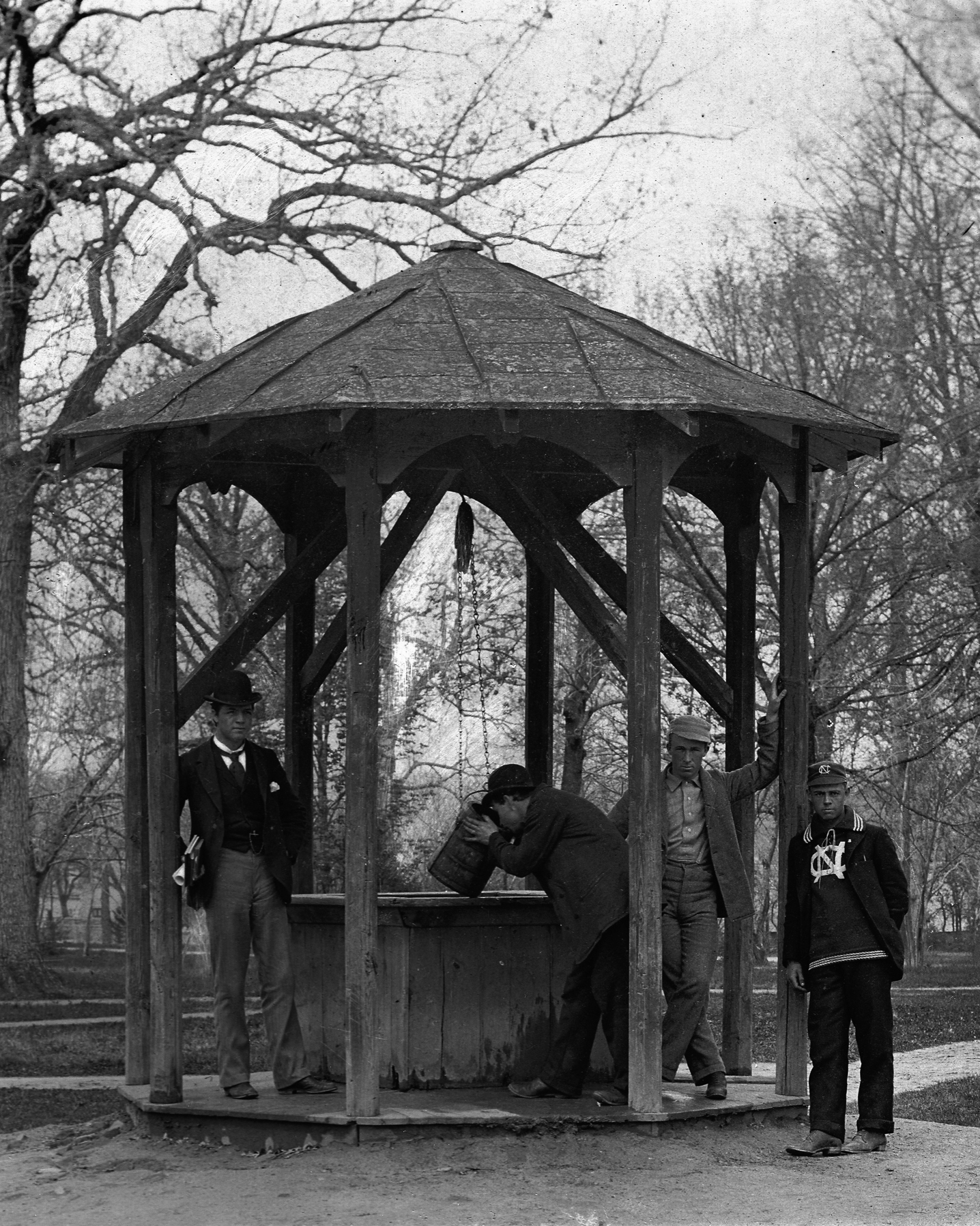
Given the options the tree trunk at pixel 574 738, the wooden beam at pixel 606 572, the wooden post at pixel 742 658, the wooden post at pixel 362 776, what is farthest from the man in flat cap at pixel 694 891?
the tree trunk at pixel 574 738

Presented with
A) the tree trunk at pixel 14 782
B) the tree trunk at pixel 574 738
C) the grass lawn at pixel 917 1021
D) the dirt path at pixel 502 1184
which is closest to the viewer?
the dirt path at pixel 502 1184

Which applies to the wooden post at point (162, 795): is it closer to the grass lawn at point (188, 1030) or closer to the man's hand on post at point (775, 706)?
the man's hand on post at point (775, 706)

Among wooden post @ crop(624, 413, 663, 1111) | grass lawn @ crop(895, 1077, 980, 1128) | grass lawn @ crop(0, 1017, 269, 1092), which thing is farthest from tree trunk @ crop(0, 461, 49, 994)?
wooden post @ crop(624, 413, 663, 1111)

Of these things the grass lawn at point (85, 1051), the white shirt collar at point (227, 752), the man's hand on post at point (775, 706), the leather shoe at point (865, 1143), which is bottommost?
the grass lawn at point (85, 1051)

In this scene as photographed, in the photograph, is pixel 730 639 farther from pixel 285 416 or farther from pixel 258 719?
pixel 258 719

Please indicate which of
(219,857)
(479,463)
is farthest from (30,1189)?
(479,463)

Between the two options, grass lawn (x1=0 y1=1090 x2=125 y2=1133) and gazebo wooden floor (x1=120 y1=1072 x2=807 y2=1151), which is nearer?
gazebo wooden floor (x1=120 y1=1072 x2=807 y2=1151)

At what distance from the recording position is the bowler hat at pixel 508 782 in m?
8.80

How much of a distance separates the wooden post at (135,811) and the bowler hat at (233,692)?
622 millimetres

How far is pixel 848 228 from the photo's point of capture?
24469 mm

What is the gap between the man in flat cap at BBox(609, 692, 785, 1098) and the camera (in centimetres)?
866

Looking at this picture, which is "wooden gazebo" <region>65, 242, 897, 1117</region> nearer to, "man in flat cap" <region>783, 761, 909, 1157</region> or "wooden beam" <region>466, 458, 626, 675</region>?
"wooden beam" <region>466, 458, 626, 675</region>

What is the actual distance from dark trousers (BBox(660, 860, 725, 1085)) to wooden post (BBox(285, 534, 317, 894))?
281cm

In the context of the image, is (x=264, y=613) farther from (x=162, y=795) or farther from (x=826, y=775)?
(x=826, y=775)
